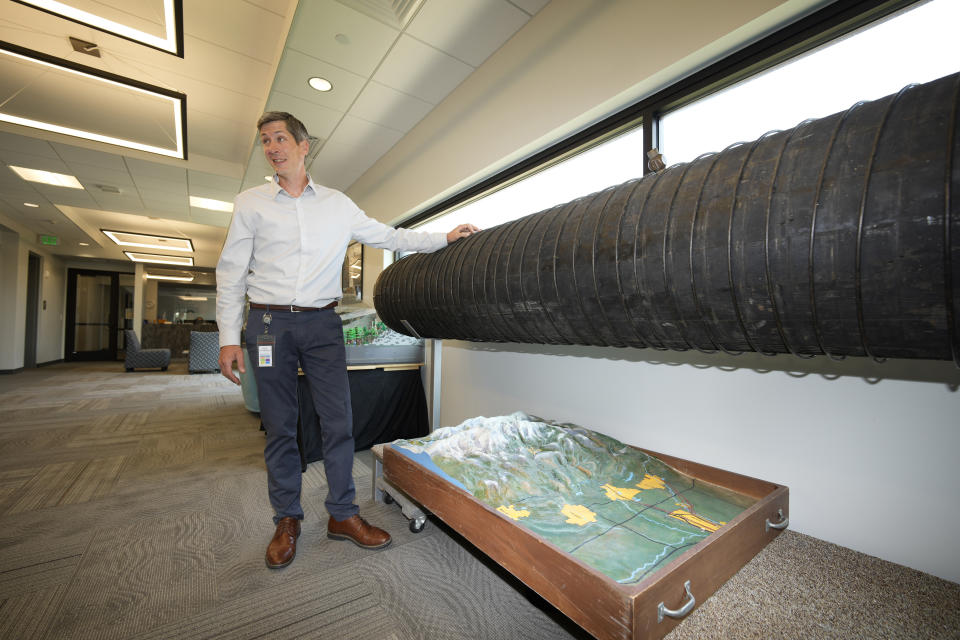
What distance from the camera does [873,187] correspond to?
616 mm

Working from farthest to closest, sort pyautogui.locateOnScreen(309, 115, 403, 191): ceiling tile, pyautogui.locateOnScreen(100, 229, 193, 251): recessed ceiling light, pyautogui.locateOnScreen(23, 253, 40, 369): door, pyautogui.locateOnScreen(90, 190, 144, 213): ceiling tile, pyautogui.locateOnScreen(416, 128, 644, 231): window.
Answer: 1. pyautogui.locateOnScreen(23, 253, 40, 369): door
2. pyautogui.locateOnScreen(100, 229, 193, 251): recessed ceiling light
3. pyautogui.locateOnScreen(90, 190, 144, 213): ceiling tile
4. pyautogui.locateOnScreen(309, 115, 403, 191): ceiling tile
5. pyautogui.locateOnScreen(416, 128, 644, 231): window

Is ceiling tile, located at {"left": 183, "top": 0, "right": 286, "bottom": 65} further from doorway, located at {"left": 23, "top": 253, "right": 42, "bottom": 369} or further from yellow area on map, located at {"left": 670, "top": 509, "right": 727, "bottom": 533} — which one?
doorway, located at {"left": 23, "top": 253, "right": 42, "bottom": 369}

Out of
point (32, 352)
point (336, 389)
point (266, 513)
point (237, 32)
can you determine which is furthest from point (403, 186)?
point (32, 352)

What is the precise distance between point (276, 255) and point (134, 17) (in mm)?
2205

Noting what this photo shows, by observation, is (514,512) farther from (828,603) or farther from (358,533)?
(828,603)

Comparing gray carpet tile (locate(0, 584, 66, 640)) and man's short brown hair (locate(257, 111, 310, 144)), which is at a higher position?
man's short brown hair (locate(257, 111, 310, 144))

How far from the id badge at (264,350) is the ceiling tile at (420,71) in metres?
1.84

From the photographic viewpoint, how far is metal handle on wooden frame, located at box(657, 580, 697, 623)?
2.38ft

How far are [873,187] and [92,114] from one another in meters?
4.99

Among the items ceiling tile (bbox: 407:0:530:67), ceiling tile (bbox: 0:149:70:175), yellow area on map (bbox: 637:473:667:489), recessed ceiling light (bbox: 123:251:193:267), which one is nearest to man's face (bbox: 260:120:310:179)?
ceiling tile (bbox: 407:0:530:67)

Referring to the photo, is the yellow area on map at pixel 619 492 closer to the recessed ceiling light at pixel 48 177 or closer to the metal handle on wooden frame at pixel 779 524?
the metal handle on wooden frame at pixel 779 524

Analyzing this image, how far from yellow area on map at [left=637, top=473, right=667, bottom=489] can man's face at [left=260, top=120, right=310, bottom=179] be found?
5.44 feet

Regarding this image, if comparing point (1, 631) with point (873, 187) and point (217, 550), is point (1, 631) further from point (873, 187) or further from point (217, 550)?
point (873, 187)

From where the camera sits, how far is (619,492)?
1274 mm
